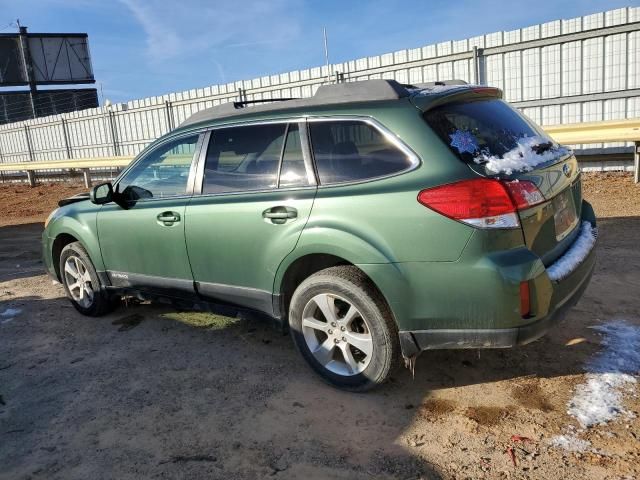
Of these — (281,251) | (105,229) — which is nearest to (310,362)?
(281,251)

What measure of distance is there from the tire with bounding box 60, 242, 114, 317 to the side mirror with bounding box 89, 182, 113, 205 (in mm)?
638

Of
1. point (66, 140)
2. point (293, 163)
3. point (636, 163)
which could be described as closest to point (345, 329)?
A: point (293, 163)

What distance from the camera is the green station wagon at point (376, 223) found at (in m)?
2.79

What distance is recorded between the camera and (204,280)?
13.2 ft

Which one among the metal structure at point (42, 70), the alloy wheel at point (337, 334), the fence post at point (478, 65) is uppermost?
the metal structure at point (42, 70)

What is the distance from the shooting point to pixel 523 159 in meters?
3.04

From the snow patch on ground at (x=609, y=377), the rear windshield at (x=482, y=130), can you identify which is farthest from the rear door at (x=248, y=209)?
the snow patch on ground at (x=609, y=377)

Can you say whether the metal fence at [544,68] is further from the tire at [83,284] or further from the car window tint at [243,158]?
the tire at [83,284]

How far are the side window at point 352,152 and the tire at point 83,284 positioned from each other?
9.00 ft

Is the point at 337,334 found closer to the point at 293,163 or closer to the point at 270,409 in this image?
the point at 270,409

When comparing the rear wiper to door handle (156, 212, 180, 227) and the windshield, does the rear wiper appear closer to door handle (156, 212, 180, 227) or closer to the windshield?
the windshield

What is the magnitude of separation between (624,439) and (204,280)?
2.82 m

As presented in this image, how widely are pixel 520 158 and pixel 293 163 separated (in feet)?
4.54

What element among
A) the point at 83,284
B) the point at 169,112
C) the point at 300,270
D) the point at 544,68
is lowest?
the point at 83,284
